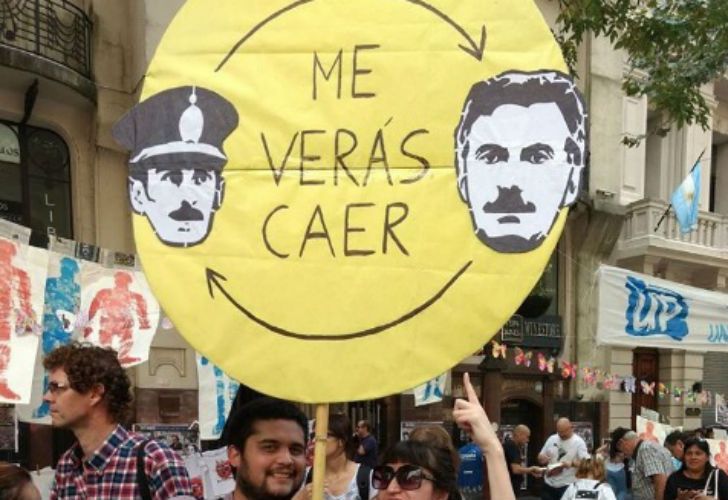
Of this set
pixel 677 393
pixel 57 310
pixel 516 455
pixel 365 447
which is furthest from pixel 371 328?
pixel 677 393

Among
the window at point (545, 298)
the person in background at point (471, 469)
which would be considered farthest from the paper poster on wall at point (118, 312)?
the window at point (545, 298)

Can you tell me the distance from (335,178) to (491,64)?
537 mm

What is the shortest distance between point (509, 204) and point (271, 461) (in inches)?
38.9

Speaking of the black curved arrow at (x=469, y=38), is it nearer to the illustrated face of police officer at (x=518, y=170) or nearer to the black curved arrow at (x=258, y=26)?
the illustrated face of police officer at (x=518, y=170)

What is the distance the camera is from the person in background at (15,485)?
2.10 metres

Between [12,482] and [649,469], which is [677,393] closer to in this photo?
[649,469]

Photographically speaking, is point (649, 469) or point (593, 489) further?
point (649, 469)

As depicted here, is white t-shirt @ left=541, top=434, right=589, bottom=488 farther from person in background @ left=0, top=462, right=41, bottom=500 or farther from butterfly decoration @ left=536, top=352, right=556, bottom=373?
person in background @ left=0, top=462, right=41, bottom=500

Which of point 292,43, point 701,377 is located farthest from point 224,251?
point 701,377

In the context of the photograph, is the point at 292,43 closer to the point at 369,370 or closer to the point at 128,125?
the point at 128,125

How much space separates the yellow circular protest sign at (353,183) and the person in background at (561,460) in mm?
6511

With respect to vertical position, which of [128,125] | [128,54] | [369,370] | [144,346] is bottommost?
[144,346]

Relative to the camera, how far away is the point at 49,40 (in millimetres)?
8852

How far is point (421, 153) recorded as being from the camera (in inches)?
79.3
